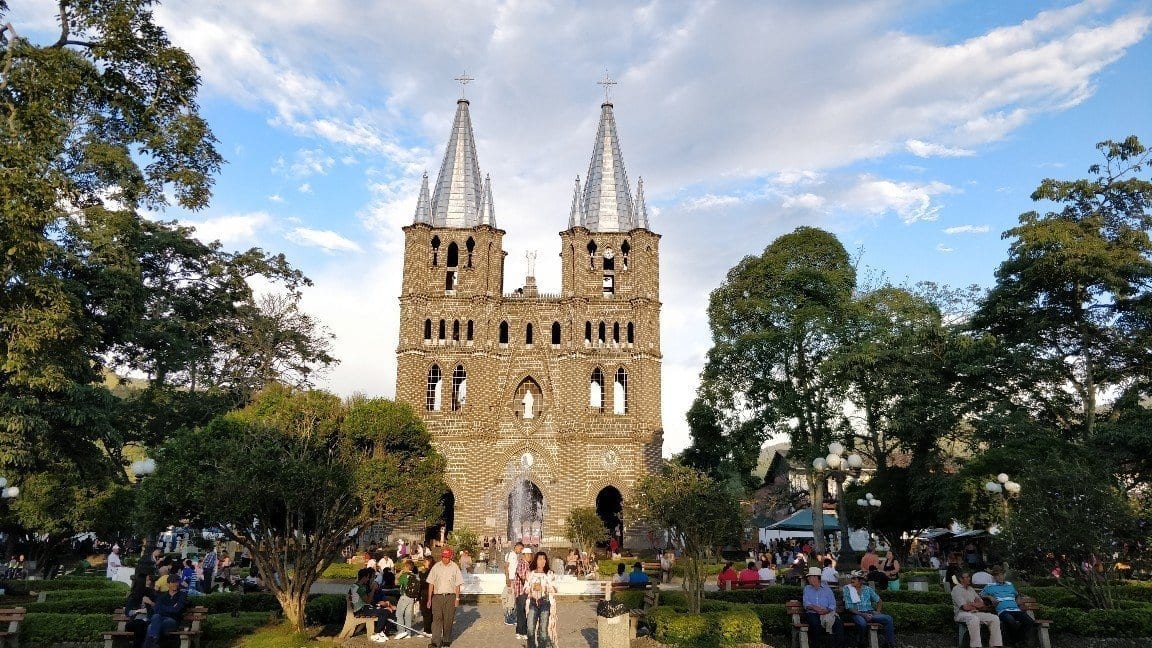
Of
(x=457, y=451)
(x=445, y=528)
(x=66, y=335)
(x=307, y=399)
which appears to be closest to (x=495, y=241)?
(x=457, y=451)

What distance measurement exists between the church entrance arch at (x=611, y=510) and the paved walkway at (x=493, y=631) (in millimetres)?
22174

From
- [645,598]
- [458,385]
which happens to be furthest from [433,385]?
[645,598]

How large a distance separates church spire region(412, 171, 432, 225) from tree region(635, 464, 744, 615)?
31.3 metres

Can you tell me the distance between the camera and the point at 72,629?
1328 cm

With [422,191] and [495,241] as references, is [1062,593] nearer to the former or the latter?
[495,241]

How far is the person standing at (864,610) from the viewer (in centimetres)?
1301

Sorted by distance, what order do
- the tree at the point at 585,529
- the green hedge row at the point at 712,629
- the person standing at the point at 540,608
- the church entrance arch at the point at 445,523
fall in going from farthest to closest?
the church entrance arch at the point at 445,523
the tree at the point at 585,529
the green hedge row at the point at 712,629
the person standing at the point at 540,608

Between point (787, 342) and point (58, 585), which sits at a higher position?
point (787, 342)

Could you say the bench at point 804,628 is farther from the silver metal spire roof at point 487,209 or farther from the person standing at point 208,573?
the silver metal spire roof at point 487,209

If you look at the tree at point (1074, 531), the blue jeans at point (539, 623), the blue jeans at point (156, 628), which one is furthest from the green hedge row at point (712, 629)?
the blue jeans at point (156, 628)

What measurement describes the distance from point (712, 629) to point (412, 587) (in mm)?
5709

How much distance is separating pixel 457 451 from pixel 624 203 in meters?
17.3

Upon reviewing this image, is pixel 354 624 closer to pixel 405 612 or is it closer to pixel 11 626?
pixel 405 612

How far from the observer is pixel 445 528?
132 feet
